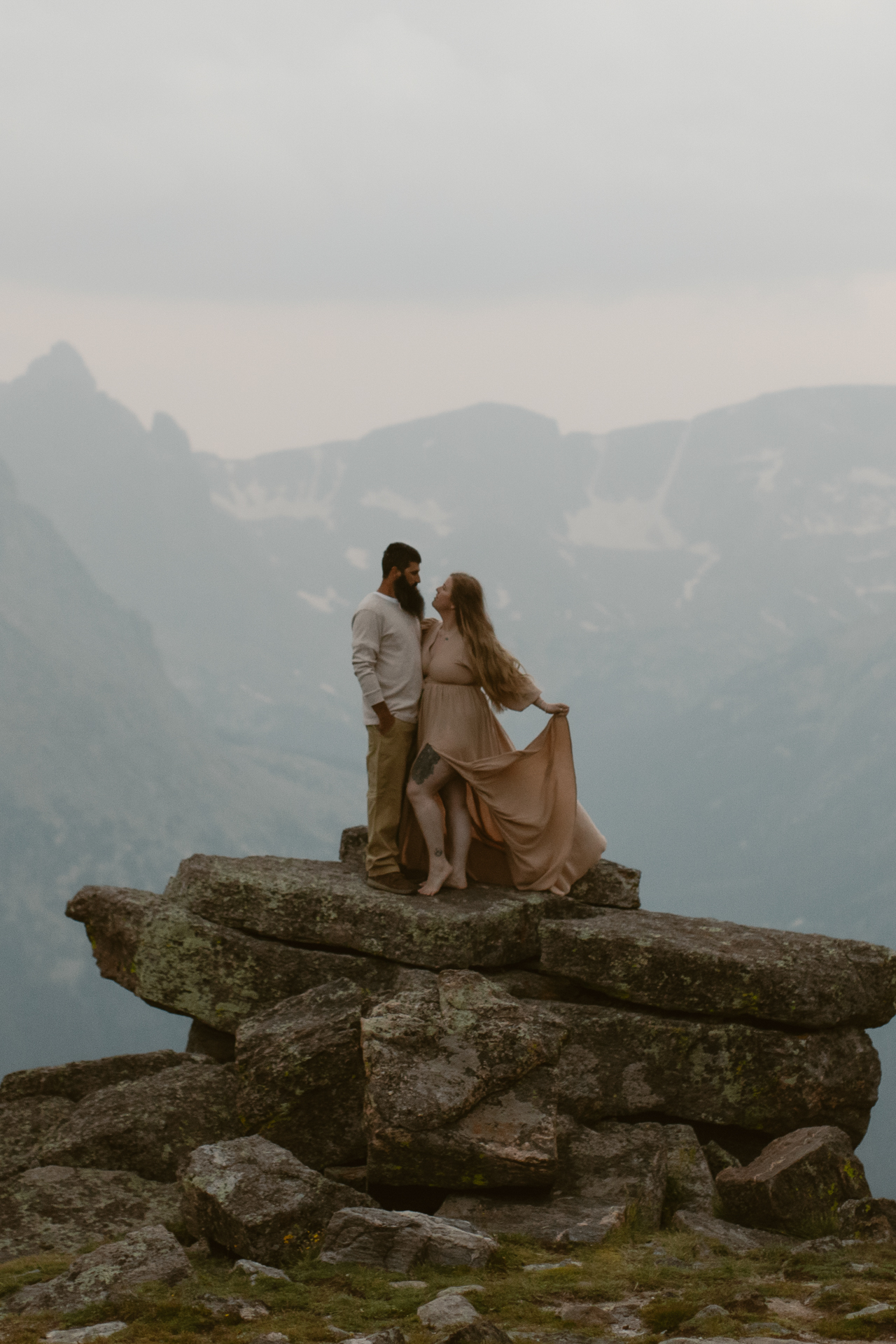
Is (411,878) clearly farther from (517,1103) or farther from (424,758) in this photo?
(517,1103)

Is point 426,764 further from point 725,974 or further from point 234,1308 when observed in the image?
point 234,1308

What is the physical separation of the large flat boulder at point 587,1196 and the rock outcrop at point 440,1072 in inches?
1.3

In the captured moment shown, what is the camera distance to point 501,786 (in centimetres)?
1453

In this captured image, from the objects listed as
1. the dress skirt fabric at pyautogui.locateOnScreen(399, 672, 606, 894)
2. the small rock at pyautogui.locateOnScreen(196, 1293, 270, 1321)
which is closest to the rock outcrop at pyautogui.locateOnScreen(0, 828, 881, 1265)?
the dress skirt fabric at pyautogui.locateOnScreen(399, 672, 606, 894)

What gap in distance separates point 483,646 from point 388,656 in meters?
1.06

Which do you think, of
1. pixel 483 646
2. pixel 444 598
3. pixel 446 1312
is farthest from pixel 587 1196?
pixel 444 598

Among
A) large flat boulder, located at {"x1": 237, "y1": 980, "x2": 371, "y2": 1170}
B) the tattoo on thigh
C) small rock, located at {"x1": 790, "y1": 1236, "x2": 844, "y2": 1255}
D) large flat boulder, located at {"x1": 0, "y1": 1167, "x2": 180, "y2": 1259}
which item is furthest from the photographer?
the tattoo on thigh

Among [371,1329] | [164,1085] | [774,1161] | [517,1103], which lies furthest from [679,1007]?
[371,1329]

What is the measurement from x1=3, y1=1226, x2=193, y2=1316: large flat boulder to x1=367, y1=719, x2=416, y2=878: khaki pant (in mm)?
5739

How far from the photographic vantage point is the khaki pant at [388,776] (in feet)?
46.3

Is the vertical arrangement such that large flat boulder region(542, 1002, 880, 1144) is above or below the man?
below

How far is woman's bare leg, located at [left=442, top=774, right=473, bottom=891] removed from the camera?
14453mm

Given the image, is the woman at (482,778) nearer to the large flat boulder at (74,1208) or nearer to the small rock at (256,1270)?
the large flat boulder at (74,1208)

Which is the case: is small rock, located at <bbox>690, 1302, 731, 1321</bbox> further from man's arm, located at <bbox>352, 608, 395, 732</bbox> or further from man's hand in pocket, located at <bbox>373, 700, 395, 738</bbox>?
man's hand in pocket, located at <bbox>373, 700, 395, 738</bbox>
